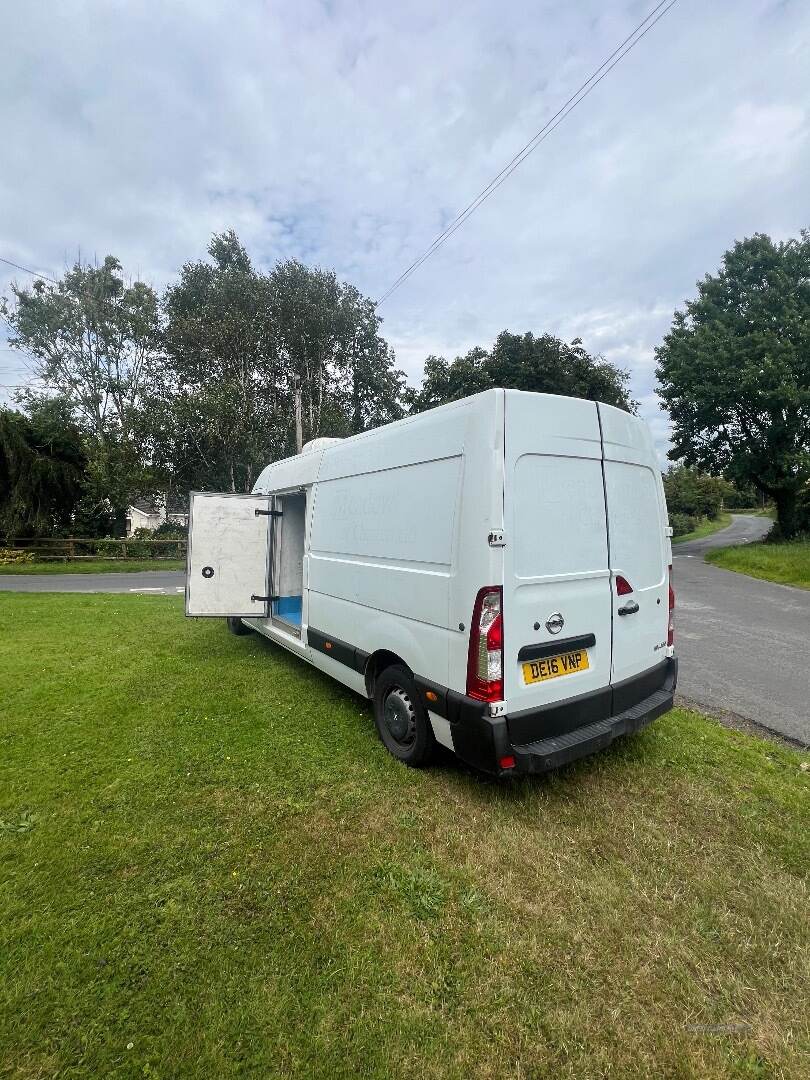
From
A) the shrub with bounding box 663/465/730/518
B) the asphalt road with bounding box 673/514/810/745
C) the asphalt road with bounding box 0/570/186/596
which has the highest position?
the shrub with bounding box 663/465/730/518

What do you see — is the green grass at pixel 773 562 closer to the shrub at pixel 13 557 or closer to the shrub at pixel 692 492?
the shrub at pixel 692 492

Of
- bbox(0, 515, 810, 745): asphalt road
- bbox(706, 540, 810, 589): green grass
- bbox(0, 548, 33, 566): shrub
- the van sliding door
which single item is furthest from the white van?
bbox(0, 548, 33, 566): shrub

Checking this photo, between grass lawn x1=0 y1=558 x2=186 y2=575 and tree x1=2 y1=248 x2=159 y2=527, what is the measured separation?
294cm

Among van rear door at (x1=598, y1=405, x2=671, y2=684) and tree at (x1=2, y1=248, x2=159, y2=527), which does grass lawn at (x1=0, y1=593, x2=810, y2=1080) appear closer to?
van rear door at (x1=598, y1=405, x2=671, y2=684)

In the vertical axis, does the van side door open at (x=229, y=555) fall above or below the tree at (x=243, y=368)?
below

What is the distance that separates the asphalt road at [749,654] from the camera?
4613 millimetres

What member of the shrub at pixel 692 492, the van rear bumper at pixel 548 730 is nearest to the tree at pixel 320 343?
the van rear bumper at pixel 548 730

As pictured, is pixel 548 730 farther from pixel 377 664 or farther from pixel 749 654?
pixel 749 654

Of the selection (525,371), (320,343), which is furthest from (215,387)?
(525,371)

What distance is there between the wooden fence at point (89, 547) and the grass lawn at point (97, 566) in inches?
16.3

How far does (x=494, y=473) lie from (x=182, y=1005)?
2680 millimetres

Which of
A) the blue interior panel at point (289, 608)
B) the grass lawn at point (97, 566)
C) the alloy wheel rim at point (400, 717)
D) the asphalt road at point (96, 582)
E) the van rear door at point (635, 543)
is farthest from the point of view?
the grass lawn at point (97, 566)

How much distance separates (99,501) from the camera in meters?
20.5

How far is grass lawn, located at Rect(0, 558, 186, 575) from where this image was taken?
56.4 ft
